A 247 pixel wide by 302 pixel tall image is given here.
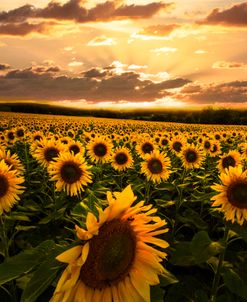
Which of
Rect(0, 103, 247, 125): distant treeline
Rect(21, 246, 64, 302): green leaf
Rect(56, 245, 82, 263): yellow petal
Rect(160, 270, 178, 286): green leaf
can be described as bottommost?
Rect(0, 103, 247, 125): distant treeline

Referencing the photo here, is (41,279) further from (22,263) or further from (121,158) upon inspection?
(121,158)

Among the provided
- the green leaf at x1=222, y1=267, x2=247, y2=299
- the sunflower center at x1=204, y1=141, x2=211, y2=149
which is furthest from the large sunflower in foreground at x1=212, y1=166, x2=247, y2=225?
the sunflower center at x1=204, y1=141, x2=211, y2=149

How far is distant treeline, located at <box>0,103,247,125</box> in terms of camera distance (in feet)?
240

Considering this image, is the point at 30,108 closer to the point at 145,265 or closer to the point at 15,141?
the point at 15,141

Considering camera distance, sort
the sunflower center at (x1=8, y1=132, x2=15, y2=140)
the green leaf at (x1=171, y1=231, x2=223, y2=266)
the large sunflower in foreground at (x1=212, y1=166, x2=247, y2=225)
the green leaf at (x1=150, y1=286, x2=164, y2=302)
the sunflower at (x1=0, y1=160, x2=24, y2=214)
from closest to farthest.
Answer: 1. the green leaf at (x1=150, y1=286, x2=164, y2=302)
2. the green leaf at (x1=171, y1=231, x2=223, y2=266)
3. the large sunflower in foreground at (x1=212, y1=166, x2=247, y2=225)
4. the sunflower at (x1=0, y1=160, x2=24, y2=214)
5. the sunflower center at (x1=8, y1=132, x2=15, y2=140)

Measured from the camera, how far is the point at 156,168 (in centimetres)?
823

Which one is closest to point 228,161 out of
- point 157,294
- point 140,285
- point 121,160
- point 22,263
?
point 121,160

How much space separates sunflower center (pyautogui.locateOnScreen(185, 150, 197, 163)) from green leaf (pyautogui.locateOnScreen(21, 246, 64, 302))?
26.2 feet

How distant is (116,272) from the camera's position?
1860 mm

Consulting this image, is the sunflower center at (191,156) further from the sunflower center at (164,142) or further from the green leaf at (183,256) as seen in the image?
the green leaf at (183,256)

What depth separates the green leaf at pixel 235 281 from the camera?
337 cm

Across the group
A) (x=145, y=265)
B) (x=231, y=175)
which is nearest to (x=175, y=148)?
(x=231, y=175)

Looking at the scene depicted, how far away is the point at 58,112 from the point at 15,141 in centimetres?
7129

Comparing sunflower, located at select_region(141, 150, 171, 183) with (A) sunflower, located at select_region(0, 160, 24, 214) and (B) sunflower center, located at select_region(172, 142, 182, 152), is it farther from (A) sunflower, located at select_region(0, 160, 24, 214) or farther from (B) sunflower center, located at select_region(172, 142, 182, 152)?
(A) sunflower, located at select_region(0, 160, 24, 214)
